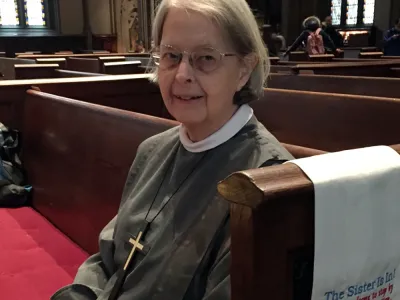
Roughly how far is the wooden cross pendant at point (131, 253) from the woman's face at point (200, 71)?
256 millimetres

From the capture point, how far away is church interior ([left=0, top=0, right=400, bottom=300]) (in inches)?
31.7

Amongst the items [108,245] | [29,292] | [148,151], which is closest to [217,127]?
[148,151]

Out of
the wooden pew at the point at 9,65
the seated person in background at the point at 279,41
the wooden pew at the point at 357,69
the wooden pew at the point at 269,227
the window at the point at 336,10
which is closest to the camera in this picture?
the wooden pew at the point at 269,227

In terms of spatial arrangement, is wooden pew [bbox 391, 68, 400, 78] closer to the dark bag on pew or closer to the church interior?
the church interior

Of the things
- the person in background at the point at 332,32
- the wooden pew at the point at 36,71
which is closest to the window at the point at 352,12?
the person in background at the point at 332,32

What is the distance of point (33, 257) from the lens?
6.68 ft

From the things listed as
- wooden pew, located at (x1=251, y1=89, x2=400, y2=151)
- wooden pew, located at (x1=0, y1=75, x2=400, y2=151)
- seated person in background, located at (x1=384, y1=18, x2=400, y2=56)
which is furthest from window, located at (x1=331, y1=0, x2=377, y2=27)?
wooden pew, located at (x1=251, y1=89, x2=400, y2=151)

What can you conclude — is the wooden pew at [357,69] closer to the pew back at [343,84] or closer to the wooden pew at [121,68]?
the pew back at [343,84]

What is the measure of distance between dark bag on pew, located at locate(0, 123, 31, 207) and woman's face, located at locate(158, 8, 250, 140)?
1.68 m

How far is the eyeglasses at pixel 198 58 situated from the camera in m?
1.19

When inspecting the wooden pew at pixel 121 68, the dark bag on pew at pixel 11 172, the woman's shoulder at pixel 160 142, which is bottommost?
the dark bag on pew at pixel 11 172

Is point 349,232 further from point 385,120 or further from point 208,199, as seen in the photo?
point 385,120

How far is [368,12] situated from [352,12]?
472mm

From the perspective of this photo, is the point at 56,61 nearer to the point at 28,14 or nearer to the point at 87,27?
the point at 87,27
